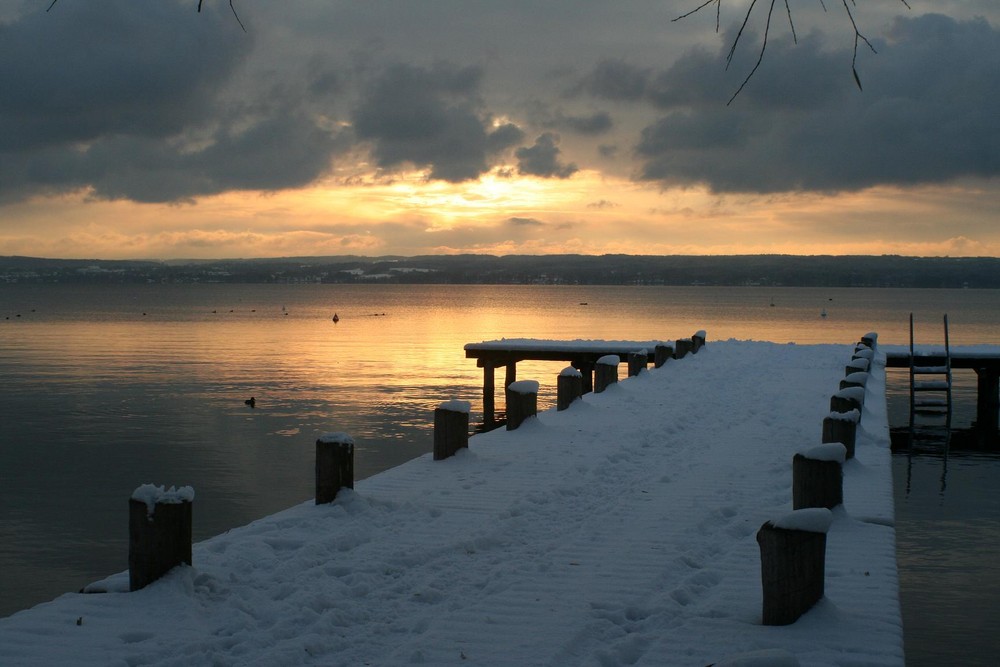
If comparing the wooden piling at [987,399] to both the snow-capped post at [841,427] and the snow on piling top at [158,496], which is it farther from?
the snow on piling top at [158,496]

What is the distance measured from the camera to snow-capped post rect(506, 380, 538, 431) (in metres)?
13.9

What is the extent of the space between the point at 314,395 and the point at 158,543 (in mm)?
31687

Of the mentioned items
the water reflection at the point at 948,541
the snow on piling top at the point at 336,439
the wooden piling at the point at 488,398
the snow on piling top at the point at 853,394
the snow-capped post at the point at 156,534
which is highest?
the snow on piling top at the point at 853,394

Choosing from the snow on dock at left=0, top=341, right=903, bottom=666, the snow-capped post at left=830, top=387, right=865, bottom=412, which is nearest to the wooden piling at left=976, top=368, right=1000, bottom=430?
the snow-capped post at left=830, top=387, right=865, bottom=412

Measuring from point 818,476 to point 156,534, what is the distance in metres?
5.32

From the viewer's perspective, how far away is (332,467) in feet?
29.9

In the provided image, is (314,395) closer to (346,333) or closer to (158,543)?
(158,543)

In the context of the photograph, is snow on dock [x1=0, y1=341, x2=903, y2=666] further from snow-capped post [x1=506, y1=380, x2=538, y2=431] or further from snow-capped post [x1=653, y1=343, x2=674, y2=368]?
snow-capped post [x1=653, y1=343, x2=674, y2=368]

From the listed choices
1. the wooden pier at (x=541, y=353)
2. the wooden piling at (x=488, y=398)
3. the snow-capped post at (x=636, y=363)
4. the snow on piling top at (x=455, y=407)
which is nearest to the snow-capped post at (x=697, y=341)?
the wooden pier at (x=541, y=353)

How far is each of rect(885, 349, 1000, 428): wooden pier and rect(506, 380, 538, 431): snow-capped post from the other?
1713 centimetres

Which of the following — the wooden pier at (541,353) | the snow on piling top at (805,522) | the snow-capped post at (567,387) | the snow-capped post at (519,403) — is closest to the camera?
the snow on piling top at (805,522)

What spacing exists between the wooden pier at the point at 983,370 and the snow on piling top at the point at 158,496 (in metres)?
24.5

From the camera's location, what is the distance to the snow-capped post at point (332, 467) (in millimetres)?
9086

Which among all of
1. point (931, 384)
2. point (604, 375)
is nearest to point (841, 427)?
point (604, 375)
